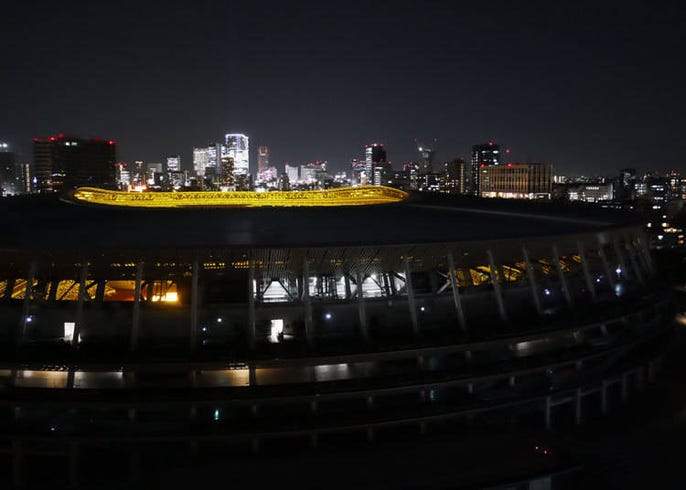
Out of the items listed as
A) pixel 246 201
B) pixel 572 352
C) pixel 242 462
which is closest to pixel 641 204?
pixel 246 201

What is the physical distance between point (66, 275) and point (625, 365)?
2450 centimetres

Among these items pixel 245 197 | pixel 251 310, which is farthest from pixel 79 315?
pixel 245 197

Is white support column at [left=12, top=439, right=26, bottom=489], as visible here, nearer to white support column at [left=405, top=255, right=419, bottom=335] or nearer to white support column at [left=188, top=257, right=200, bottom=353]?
white support column at [left=188, top=257, right=200, bottom=353]

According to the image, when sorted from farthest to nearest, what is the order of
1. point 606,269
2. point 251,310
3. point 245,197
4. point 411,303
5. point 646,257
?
1. point 245,197
2. point 646,257
3. point 606,269
4. point 411,303
5. point 251,310

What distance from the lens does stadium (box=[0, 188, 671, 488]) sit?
19703 millimetres

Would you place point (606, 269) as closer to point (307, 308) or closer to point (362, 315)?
point (362, 315)

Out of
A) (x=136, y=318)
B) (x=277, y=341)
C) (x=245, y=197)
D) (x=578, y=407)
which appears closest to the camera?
(x=136, y=318)

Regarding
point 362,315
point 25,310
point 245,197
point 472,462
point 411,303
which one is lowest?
point 472,462

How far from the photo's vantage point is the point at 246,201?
152 ft

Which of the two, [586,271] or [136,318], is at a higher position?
[586,271]

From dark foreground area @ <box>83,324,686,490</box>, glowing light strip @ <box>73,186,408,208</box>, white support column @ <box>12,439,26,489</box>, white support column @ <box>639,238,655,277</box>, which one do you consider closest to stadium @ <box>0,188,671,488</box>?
white support column @ <box>12,439,26,489</box>

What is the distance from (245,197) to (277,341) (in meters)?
28.4

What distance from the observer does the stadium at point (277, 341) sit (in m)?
19.7

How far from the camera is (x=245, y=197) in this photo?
4791 centimetres
